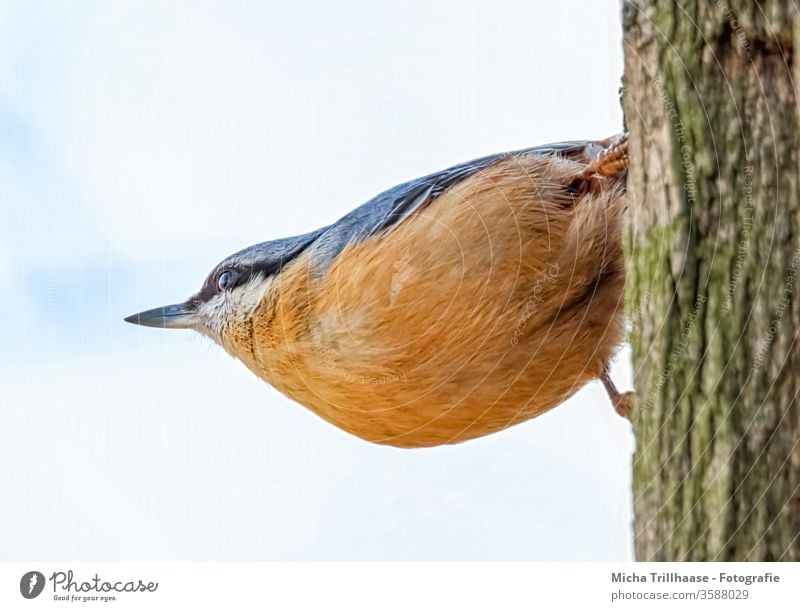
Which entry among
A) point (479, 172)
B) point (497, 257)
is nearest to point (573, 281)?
point (497, 257)

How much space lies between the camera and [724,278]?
6.63ft

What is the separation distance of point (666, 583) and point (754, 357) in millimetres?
592

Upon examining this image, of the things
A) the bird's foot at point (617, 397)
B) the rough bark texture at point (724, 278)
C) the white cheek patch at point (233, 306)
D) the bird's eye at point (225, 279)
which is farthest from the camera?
the bird's eye at point (225, 279)

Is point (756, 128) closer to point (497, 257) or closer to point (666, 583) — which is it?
point (497, 257)

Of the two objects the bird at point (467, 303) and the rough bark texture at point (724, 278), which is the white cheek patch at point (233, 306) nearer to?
the bird at point (467, 303)

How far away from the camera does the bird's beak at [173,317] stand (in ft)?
11.2

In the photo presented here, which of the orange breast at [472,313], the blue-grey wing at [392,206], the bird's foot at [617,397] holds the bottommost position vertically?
the bird's foot at [617,397]

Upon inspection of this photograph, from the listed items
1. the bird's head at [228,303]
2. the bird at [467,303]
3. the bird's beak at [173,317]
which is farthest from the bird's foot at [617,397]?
the bird's beak at [173,317]

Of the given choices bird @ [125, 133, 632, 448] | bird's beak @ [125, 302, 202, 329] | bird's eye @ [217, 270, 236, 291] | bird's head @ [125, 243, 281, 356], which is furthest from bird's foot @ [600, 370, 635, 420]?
bird's beak @ [125, 302, 202, 329]

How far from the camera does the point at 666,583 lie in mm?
2146

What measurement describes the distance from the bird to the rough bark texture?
0.59m

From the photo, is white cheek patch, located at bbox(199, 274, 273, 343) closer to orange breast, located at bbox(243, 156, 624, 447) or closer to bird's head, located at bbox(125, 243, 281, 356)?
bird's head, located at bbox(125, 243, 281, 356)

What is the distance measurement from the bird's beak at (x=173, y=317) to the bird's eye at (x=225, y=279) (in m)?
0.14

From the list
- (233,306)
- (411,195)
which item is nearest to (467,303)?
(411,195)
